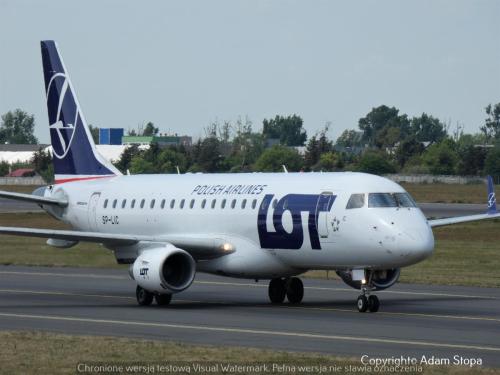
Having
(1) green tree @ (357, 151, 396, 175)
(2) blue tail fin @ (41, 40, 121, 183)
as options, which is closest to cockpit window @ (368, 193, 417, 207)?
(2) blue tail fin @ (41, 40, 121, 183)

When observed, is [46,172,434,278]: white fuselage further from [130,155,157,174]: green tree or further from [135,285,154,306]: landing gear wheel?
[130,155,157,174]: green tree

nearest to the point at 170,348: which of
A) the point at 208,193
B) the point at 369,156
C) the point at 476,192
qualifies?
the point at 208,193

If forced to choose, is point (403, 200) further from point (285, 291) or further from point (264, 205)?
point (285, 291)

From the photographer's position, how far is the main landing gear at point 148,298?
34656 mm

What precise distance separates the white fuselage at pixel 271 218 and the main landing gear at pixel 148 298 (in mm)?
1421

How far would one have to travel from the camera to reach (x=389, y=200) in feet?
105

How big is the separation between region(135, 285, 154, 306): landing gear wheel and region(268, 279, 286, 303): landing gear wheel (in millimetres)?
3314

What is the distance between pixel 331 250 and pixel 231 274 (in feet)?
11.4

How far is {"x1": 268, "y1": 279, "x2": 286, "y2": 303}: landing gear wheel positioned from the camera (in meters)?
35.7

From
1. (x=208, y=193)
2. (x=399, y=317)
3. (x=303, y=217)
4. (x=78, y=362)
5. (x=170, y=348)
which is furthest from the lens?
(x=208, y=193)

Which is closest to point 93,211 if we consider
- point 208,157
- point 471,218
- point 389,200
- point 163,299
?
point 163,299

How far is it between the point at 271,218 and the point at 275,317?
3.97 meters

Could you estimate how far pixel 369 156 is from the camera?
5084 inches

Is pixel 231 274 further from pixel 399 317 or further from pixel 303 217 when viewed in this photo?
pixel 399 317
